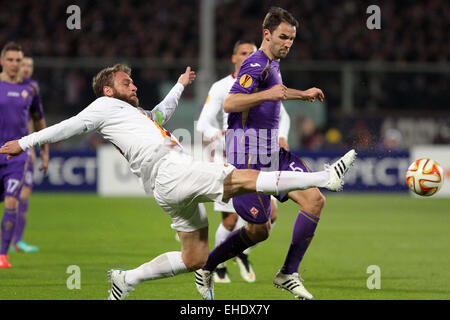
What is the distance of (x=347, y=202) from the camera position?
18.2 metres

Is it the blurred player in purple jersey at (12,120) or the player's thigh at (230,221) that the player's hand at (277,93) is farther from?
the blurred player in purple jersey at (12,120)

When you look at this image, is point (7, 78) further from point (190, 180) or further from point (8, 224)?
point (190, 180)

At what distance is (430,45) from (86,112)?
1883 centimetres

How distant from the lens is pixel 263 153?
6812mm

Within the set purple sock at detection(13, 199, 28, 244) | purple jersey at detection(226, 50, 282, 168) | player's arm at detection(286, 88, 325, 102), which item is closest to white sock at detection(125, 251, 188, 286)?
purple jersey at detection(226, 50, 282, 168)

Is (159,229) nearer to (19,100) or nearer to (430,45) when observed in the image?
(19,100)

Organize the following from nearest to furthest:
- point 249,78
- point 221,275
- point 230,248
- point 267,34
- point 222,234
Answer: point 249,78
point 267,34
point 230,248
point 221,275
point 222,234

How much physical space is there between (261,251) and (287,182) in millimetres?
4983

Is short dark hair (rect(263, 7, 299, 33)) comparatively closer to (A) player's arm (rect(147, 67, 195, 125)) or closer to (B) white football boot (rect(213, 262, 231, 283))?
(A) player's arm (rect(147, 67, 195, 125))

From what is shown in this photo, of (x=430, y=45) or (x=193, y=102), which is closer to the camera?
(x=193, y=102)

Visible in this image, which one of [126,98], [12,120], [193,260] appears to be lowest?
[193,260]

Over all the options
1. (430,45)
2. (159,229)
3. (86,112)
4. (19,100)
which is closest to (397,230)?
(159,229)

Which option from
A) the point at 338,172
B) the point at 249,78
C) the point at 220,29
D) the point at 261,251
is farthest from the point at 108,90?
the point at 220,29
